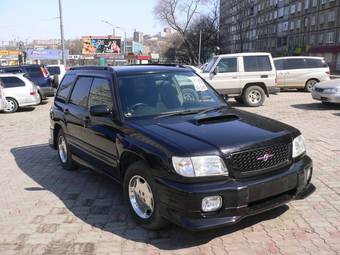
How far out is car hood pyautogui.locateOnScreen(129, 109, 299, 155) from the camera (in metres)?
3.93

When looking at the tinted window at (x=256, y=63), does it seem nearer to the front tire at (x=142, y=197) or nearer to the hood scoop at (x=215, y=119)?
the hood scoop at (x=215, y=119)

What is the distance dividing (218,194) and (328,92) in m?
11.5

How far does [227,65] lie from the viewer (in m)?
15.3

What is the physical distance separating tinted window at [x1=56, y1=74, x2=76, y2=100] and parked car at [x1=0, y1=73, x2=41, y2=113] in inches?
374

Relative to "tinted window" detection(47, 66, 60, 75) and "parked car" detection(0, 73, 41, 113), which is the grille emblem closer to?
"parked car" detection(0, 73, 41, 113)

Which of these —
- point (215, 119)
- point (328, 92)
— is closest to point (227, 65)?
point (328, 92)

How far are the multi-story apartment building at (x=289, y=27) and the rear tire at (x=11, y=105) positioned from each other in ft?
172

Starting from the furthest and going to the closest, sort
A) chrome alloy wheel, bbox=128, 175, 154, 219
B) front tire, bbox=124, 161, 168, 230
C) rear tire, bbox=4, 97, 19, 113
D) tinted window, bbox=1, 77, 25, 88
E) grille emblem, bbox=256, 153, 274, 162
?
tinted window, bbox=1, 77, 25, 88 → rear tire, bbox=4, 97, 19, 113 → chrome alloy wheel, bbox=128, 175, 154, 219 → front tire, bbox=124, 161, 168, 230 → grille emblem, bbox=256, 153, 274, 162

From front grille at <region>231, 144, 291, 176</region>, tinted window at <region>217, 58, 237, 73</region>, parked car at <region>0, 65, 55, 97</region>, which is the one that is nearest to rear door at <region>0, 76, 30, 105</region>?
parked car at <region>0, 65, 55, 97</region>

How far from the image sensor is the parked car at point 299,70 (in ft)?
64.4

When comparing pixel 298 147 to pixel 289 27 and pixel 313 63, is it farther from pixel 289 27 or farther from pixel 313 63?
pixel 289 27

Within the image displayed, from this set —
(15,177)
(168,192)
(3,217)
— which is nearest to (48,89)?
(15,177)

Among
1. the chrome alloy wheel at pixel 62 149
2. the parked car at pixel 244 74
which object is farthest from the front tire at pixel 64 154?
the parked car at pixel 244 74

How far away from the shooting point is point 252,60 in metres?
15.3
